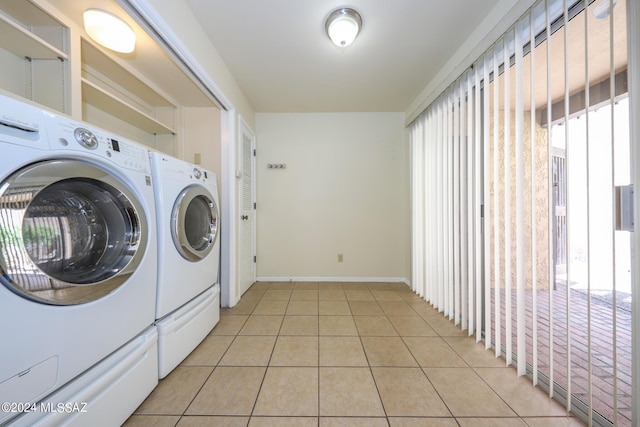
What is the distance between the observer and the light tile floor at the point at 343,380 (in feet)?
3.60

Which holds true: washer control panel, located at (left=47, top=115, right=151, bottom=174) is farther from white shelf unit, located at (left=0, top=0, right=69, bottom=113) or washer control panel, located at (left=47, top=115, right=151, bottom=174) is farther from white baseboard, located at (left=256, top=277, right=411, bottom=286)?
white baseboard, located at (left=256, top=277, right=411, bottom=286)

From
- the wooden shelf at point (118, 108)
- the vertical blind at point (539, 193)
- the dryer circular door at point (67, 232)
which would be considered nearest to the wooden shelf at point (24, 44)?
the wooden shelf at point (118, 108)

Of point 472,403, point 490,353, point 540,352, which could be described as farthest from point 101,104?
point 540,352

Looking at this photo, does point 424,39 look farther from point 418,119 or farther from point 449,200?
point 449,200

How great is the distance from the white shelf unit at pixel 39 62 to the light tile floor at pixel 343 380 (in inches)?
68.4

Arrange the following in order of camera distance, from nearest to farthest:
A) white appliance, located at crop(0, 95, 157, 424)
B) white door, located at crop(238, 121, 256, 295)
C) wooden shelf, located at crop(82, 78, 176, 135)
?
white appliance, located at crop(0, 95, 157, 424) < wooden shelf, located at crop(82, 78, 176, 135) < white door, located at crop(238, 121, 256, 295)

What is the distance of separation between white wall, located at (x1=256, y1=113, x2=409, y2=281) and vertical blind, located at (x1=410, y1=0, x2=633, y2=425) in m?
0.61

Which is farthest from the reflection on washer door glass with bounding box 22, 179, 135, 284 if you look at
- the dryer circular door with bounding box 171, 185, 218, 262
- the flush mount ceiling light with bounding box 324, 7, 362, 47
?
the flush mount ceiling light with bounding box 324, 7, 362, 47

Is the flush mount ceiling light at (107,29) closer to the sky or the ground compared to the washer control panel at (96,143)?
closer to the sky

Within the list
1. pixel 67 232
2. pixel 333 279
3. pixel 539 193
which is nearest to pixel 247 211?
pixel 333 279

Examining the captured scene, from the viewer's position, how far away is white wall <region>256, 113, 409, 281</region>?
3.16 meters

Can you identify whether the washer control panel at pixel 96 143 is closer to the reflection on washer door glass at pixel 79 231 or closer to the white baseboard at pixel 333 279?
the reflection on washer door glass at pixel 79 231

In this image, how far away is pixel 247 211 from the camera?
2811 millimetres

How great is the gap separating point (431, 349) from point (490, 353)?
14.6 inches
